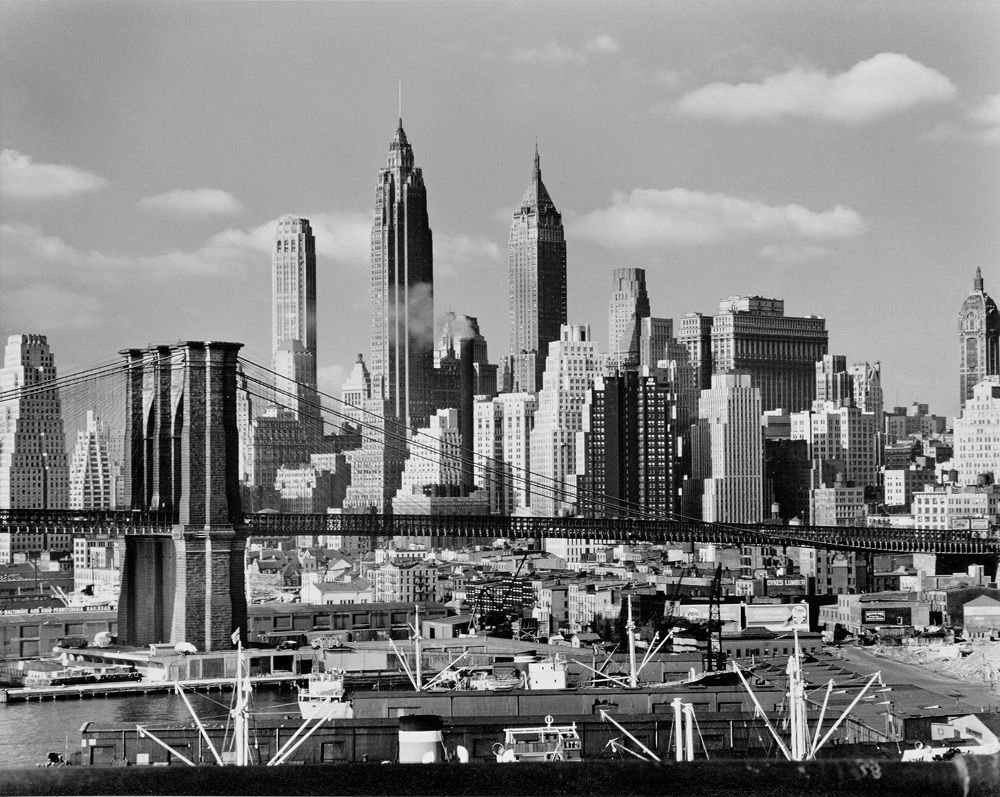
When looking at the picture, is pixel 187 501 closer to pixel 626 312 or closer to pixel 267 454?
pixel 267 454

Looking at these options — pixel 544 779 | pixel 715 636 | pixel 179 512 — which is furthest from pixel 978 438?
pixel 544 779

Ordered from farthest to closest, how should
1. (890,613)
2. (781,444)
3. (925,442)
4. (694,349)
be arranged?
1. (694,349)
2. (925,442)
3. (781,444)
4. (890,613)

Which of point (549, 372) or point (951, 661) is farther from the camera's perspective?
point (549, 372)

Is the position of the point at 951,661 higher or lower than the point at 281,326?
lower

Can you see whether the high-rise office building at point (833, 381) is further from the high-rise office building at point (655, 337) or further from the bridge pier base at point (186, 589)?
the bridge pier base at point (186, 589)

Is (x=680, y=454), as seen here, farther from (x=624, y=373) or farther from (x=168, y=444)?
(x=168, y=444)

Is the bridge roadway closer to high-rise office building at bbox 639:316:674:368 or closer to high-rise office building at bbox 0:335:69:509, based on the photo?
high-rise office building at bbox 0:335:69:509

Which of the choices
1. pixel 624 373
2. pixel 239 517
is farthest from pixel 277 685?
pixel 624 373
